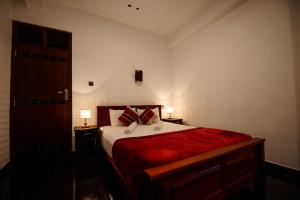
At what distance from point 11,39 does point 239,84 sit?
4232mm

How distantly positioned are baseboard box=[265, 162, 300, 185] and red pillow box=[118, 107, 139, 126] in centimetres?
246

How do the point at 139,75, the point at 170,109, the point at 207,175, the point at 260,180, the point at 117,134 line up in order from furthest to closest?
the point at 170,109
the point at 139,75
the point at 117,134
the point at 260,180
the point at 207,175

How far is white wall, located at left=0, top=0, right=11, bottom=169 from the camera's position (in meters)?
2.26

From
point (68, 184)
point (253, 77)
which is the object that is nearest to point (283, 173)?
point (253, 77)

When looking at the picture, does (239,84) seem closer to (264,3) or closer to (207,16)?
(264,3)

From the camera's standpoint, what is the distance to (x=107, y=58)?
11.5ft

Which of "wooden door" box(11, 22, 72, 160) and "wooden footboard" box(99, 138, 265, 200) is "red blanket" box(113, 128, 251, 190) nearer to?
"wooden footboard" box(99, 138, 265, 200)

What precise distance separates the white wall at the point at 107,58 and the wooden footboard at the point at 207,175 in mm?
2376

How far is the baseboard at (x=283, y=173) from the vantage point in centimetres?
199

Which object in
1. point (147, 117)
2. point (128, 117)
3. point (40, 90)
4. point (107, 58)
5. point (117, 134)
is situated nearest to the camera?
point (117, 134)

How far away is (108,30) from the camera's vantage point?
355 cm

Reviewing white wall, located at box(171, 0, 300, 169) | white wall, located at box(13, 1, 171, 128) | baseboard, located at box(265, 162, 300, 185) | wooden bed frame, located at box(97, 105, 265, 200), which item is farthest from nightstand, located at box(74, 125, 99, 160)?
baseboard, located at box(265, 162, 300, 185)

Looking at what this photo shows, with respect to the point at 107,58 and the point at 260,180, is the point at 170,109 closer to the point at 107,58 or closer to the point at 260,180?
the point at 107,58

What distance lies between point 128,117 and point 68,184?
1.49 meters
